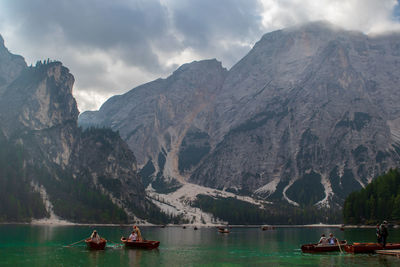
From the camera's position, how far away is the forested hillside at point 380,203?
177 m

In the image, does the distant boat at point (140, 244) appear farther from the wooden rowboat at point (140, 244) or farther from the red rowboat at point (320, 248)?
the red rowboat at point (320, 248)

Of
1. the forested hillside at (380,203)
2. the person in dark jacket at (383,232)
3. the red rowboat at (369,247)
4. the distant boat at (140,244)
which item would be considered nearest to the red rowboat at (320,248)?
the red rowboat at (369,247)

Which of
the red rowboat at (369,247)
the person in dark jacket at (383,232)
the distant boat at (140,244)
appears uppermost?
the person in dark jacket at (383,232)

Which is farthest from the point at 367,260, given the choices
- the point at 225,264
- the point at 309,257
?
the point at 225,264

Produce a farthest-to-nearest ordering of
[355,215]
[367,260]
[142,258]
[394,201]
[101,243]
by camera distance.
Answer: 1. [355,215]
2. [394,201]
3. [101,243]
4. [142,258]
5. [367,260]

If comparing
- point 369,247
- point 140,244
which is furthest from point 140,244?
point 369,247

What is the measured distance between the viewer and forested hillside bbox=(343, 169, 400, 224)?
177 metres

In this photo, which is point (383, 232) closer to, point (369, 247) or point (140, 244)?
point (369, 247)

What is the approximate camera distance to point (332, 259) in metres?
69.5

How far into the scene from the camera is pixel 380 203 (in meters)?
182

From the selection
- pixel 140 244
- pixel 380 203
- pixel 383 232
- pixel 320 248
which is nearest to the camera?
→ pixel 383 232

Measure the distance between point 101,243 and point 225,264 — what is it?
31.5 meters

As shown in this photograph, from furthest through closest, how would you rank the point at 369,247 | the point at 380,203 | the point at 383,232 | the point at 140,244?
1. the point at 380,203
2. the point at 140,244
3. the point at 383,232
4. the point at 369,247

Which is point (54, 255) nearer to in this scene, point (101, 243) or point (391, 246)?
point (101, 243)
